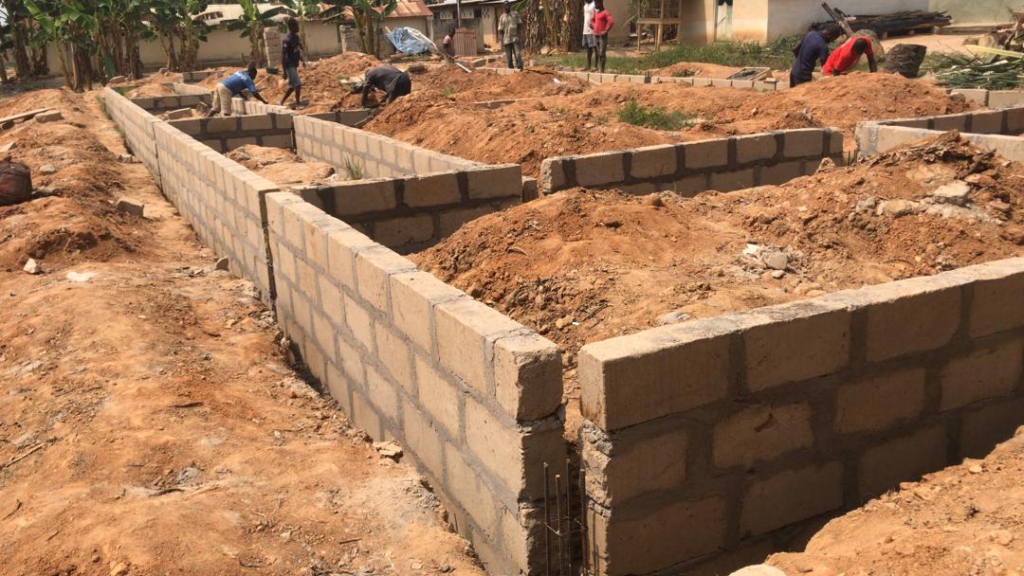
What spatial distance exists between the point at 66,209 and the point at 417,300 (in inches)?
268

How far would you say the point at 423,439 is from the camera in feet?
12.5

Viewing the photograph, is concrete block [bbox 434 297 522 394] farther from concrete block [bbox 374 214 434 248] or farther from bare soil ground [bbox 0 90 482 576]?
concrete block [bbox 374 214 434 248]

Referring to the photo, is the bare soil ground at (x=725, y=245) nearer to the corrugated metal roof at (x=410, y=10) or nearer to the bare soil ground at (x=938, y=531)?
the bare soil ground at (x=938, y=531)

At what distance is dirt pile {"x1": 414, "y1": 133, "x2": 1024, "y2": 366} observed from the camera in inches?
178

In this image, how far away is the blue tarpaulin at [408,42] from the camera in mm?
33531

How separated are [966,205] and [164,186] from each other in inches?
379

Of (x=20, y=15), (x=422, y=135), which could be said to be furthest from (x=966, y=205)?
(x=20, y=15)

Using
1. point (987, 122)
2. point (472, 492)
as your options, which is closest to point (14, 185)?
point (472, 492)

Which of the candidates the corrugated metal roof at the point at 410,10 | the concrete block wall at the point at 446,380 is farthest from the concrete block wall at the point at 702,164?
the corrugated metal roof at the point at 410,10

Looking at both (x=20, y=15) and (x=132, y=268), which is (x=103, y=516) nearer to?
(x=132, y=268)

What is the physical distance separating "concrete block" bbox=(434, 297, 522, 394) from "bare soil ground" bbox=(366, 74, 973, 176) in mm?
5150

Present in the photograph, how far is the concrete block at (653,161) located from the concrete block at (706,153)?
0.49 feet

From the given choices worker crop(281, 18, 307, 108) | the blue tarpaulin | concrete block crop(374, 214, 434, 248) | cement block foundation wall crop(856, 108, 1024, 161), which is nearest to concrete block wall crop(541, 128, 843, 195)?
cement block foundation wall crop(856, 108, 1024, 161)

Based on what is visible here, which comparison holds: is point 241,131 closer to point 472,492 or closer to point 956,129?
point 956,129
